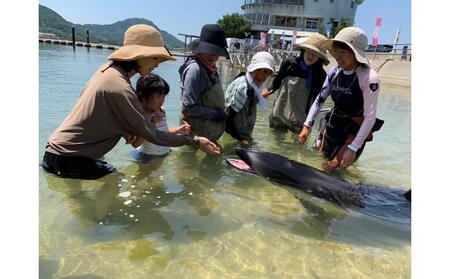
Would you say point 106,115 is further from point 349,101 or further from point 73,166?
point 349,101

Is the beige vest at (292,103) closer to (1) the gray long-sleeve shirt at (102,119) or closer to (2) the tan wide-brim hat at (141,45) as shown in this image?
(2) the tan wide-brim hat at (141,45)

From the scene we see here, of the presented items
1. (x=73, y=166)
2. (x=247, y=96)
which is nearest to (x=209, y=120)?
(x=247, y=96)

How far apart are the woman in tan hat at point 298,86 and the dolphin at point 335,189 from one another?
190cm

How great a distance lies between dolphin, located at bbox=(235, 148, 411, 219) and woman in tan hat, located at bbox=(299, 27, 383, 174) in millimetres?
348

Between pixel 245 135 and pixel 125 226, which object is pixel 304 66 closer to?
pixel 245 135

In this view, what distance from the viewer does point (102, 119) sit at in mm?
3537

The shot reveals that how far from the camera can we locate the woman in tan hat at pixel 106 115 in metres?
3.45

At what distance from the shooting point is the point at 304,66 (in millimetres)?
6773

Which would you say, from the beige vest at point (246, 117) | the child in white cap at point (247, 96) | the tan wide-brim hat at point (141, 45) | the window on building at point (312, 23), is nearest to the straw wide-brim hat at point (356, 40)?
the child in white cap at point (247, 96)

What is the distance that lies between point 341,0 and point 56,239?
80.1 meters

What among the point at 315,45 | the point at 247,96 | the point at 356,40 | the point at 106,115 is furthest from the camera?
the point at 315,45

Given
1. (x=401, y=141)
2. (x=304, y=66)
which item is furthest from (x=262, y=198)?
(x=401, y=141)

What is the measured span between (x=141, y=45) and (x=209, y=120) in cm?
205

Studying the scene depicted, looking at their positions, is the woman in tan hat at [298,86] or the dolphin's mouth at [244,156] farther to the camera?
the woman in tan hat at [298,86]
